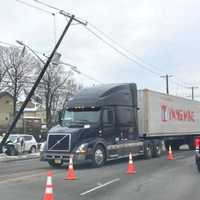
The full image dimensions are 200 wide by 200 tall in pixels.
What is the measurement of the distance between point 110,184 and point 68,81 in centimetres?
6978

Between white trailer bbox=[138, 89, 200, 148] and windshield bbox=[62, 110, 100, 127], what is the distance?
190 inches

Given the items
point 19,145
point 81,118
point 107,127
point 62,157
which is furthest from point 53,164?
point 19,145

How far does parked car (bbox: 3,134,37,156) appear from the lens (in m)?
34.0

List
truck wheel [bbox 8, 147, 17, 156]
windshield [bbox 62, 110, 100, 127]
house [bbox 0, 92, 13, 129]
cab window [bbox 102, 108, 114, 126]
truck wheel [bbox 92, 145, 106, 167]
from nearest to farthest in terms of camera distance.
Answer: truck wheel [bbox 92, 145, 106, 167] → windshield [bbox 62, 110, 100, 127] → cab window [bbox 102, 108, 114, 126] → truck wheel [bbox 8, 147, 17, 156] → house [bbox 0, 92, 13, 129]

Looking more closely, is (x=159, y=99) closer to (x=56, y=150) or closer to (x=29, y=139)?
(x=56, y=150)

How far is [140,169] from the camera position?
1964 cm

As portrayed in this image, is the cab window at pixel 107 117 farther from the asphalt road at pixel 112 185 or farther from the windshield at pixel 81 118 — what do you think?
the asphalt road at pixel 112 185

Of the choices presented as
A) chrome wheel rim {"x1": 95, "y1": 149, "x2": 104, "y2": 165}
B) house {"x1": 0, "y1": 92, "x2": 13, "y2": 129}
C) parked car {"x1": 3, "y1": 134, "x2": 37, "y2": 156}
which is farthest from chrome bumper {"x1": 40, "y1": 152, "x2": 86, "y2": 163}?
house {"x1": 0, "y1": 92, "x2": 13, "y2": 129}

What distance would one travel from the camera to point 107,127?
2148cm

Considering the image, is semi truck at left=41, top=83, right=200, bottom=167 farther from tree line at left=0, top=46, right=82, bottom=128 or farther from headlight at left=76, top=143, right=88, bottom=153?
tree line at left=0, top=46, right=82, bottom=128

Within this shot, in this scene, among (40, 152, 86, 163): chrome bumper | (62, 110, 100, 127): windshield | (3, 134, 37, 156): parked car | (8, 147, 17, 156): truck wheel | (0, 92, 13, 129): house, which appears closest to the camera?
(40, 152, 86, 163): chrome bumper

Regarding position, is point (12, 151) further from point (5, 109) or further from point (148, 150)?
point (5, 109)

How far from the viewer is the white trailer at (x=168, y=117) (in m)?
25.7

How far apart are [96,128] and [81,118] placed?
831mm
